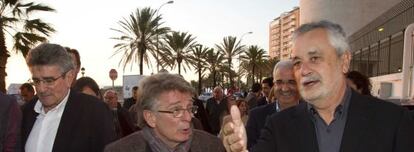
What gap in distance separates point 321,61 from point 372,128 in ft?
1.40

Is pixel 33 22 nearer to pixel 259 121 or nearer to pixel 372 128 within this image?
pixel 259 121

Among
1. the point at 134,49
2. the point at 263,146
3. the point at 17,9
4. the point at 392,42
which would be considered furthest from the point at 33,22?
the point at 134,49

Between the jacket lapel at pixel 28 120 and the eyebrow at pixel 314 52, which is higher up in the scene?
the eyebrow at pixel 314 52

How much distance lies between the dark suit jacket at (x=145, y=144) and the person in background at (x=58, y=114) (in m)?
0.54

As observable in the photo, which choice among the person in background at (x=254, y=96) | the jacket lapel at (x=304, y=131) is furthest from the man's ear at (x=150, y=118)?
the person in background at (x=254, y=96)

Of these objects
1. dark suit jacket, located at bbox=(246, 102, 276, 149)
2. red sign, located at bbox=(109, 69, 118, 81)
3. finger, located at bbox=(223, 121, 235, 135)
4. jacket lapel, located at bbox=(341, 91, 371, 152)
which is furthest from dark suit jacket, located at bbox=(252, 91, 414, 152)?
red sign, located at bbox=(109, 69, 118, 81)

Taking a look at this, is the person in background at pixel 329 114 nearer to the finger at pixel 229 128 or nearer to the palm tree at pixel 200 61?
the finger at pixel 229 128

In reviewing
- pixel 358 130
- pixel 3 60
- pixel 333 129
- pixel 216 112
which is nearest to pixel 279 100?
pixel 333 129

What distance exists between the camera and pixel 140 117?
3498mm

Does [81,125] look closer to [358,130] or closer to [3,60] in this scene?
[358,130]

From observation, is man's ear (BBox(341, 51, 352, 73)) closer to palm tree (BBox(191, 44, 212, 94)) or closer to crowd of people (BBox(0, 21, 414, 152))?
crowd of people (BBox(0, 21, 414, 152))

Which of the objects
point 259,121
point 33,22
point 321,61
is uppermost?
point 33,22

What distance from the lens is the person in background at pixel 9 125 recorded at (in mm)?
3699

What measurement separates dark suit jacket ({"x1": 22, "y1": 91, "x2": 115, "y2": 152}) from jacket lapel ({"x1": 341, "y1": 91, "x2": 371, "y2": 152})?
1.87 m
